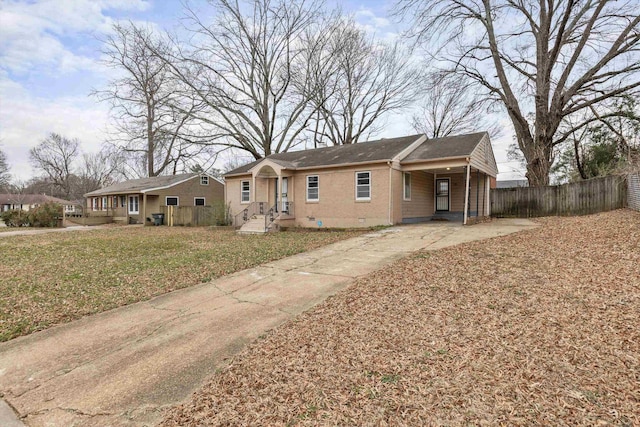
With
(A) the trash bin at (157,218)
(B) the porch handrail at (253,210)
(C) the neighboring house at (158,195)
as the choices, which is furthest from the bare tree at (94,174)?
(B) the porch handrail at (253,210)

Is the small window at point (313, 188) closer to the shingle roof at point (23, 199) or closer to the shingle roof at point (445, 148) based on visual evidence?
the shingle roof at point (445, 148)

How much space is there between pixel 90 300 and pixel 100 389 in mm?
3120

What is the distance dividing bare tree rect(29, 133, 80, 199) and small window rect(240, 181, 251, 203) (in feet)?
172

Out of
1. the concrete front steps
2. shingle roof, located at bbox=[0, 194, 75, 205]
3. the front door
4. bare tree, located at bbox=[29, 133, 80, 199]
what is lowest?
the concrete front steps

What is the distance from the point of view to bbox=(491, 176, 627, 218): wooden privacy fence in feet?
43.1

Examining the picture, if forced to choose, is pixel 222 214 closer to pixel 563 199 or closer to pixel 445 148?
pixel 445 148

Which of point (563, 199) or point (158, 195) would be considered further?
point (158, 195)

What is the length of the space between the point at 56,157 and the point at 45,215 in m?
42.7

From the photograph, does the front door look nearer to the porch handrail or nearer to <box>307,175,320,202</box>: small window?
<box>307,175,320,202</box>: small window

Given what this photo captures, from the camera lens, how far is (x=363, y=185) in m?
14.8

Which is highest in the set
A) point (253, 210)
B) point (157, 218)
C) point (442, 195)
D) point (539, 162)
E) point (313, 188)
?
point (539, 162)

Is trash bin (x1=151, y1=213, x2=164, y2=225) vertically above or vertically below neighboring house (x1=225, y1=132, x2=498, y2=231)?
below

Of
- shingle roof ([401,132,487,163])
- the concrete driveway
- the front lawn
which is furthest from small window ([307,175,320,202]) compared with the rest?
the concrete driveway

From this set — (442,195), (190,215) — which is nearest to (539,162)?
(442,195)
